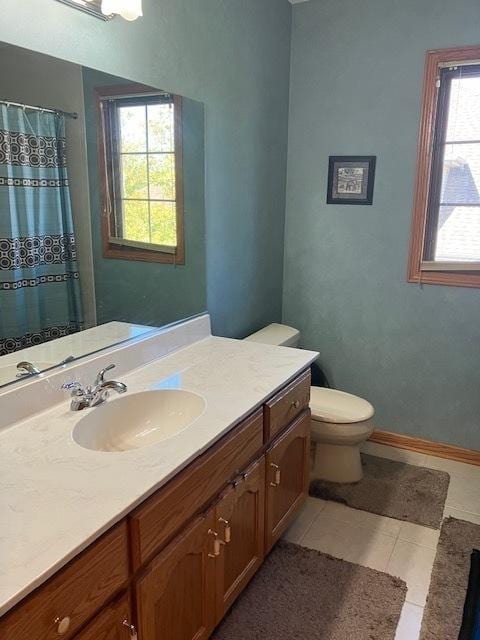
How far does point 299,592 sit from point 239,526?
482 mm

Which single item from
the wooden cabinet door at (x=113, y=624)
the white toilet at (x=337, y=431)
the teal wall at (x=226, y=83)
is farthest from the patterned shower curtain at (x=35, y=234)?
the white toilet at (x=337, y=431)

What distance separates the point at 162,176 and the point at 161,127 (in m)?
0.19

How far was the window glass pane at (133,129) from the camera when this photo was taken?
1.89 metres

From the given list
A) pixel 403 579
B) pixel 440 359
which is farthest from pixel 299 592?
pixel 440 359

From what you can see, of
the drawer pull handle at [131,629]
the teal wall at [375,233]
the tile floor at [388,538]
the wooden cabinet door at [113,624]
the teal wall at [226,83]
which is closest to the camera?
the wooden cabinet door at [113,624]

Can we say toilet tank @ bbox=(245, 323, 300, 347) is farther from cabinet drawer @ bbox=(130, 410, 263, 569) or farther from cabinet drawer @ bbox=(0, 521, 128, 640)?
cabinet drawer @ bbox=(0, 521, 128, 640)

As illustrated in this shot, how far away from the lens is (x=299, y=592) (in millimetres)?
1966

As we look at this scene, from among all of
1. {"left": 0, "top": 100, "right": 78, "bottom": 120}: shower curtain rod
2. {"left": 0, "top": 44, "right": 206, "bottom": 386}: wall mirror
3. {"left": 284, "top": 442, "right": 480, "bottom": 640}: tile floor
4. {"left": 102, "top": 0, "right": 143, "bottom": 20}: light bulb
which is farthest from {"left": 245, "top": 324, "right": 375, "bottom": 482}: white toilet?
{"left": 102, "top": 0, "right": 143, "bottom": 20}: light bulb

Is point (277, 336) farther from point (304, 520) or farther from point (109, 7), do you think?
point (109, 7)

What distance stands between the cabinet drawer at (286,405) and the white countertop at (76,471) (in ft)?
0.21

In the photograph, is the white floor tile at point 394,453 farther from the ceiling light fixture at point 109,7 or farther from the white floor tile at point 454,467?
the ceiling light fixture at point 109,7

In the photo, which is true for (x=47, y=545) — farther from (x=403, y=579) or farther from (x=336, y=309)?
(x=336, y=309)

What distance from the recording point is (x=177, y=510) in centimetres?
134

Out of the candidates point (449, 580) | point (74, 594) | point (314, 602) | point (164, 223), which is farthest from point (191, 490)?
point (449, 580)
